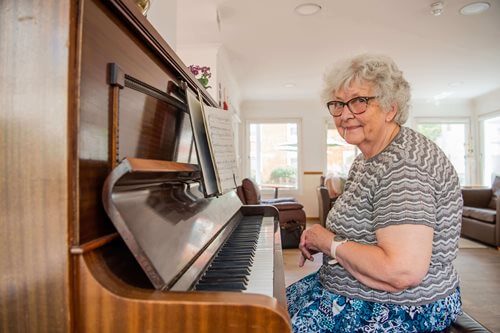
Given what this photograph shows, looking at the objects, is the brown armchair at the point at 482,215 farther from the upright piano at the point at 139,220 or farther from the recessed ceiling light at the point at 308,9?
the upright piano at the point at 139,220

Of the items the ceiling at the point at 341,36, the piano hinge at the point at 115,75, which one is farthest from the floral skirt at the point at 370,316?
the ceiling at the point at 341,36

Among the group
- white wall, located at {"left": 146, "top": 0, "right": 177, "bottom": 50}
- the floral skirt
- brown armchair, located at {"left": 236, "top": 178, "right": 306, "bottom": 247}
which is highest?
white wall, located at {"left": 146, "top": 0, "right": 177, "bottom": 50}

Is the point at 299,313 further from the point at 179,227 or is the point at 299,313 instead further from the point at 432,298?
the point at 179,227

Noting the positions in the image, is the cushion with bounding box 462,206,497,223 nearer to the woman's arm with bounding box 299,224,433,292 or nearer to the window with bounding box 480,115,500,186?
the window with bounding box 480,115,500,186

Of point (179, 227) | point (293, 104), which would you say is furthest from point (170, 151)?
point (293, 104)

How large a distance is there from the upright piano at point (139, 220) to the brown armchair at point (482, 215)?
4.63 meters

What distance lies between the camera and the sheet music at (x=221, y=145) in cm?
110

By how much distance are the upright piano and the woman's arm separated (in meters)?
0.27

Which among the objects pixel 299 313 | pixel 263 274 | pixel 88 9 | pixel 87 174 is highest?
pixel 88 9

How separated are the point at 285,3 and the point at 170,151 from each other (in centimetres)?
262

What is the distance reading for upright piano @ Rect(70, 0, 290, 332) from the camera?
508 mm

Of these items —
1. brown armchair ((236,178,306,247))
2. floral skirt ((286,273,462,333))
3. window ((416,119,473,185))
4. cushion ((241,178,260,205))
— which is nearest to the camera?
floral skirt ((286,273,462,333))

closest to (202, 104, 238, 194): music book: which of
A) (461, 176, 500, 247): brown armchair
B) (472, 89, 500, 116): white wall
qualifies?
(461, 176, 500, 247): brown armchair

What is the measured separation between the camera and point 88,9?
0.57 m
